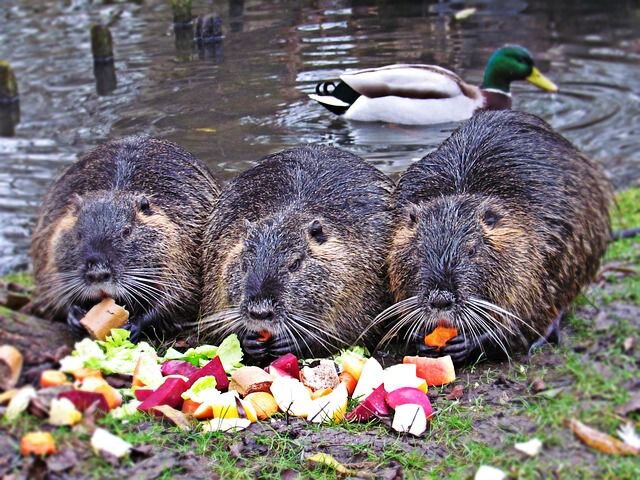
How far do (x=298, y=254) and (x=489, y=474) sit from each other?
161 centimetres

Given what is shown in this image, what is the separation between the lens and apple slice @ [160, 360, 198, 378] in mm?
3967

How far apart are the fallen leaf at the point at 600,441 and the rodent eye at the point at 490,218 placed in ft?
4.16

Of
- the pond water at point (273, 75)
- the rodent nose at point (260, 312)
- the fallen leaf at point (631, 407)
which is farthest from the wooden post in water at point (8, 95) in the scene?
the fallen leaf at point (631, 407)

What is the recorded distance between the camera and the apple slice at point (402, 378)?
3856 millimetres

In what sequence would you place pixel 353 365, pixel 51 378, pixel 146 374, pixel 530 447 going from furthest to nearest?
pixel 353 365, pixel 146 374, pixel 51 378, pixel 530 447

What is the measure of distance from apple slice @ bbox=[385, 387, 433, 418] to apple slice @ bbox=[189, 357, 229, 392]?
696 mm

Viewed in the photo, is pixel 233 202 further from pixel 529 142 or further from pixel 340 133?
pixel 340 133

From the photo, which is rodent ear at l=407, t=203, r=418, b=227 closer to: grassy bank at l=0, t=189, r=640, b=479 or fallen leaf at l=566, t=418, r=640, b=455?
grassy bank at l=0, t=189, r=640, b=479

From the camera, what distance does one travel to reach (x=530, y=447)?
324 centimetres

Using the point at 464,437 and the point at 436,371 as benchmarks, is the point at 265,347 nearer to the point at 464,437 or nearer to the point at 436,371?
the point at 436,371

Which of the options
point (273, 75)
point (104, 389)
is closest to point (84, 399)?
point (104, 389)

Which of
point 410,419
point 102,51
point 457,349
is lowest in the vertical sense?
point 102,51

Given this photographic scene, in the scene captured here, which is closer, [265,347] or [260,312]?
[260,312]

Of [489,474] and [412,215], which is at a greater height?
[412,215]
